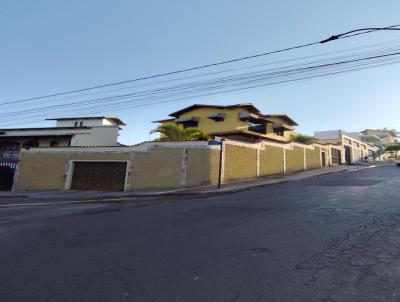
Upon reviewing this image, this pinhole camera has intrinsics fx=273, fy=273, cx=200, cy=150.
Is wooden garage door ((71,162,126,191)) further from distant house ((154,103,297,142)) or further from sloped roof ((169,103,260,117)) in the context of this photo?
sloped roof ((169,103,260,117))

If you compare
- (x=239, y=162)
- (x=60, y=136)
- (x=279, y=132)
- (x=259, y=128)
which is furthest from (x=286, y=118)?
(x=60, y=136)

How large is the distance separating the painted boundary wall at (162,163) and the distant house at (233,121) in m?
7.51

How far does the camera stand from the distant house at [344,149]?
1590 inches

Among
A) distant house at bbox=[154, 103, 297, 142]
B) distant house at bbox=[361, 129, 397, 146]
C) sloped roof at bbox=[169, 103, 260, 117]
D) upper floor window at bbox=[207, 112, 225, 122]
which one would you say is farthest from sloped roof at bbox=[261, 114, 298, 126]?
distant house at bbox=[361, 129, 397, 146]

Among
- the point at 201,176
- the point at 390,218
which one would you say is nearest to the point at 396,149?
the point at 201,176

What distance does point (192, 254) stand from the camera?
4766 mm

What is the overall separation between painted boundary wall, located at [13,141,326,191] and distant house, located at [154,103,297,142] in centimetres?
751

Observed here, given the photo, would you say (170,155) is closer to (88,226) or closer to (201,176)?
(201,176)

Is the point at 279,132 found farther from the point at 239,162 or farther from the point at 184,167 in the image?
the point at 184,167

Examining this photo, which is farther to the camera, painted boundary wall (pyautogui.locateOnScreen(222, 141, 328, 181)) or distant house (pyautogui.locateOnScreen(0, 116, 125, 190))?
distant house (pyautogui.locateOnScreen(0, 116, 125, 190))

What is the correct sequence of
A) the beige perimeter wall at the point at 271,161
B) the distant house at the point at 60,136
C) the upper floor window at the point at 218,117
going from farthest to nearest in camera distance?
the upper floor window at the point at 218,117, the distant house at the point at 60,136, the beige perimeter wall at the point at 271,161

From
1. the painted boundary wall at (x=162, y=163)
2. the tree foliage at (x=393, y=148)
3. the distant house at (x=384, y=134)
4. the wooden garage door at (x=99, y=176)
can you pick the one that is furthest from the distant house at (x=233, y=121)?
the distant house at (x=384, y=134)

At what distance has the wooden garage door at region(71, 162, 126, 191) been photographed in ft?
74.2

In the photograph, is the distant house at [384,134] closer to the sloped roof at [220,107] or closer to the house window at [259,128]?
the house window at [259,128]
